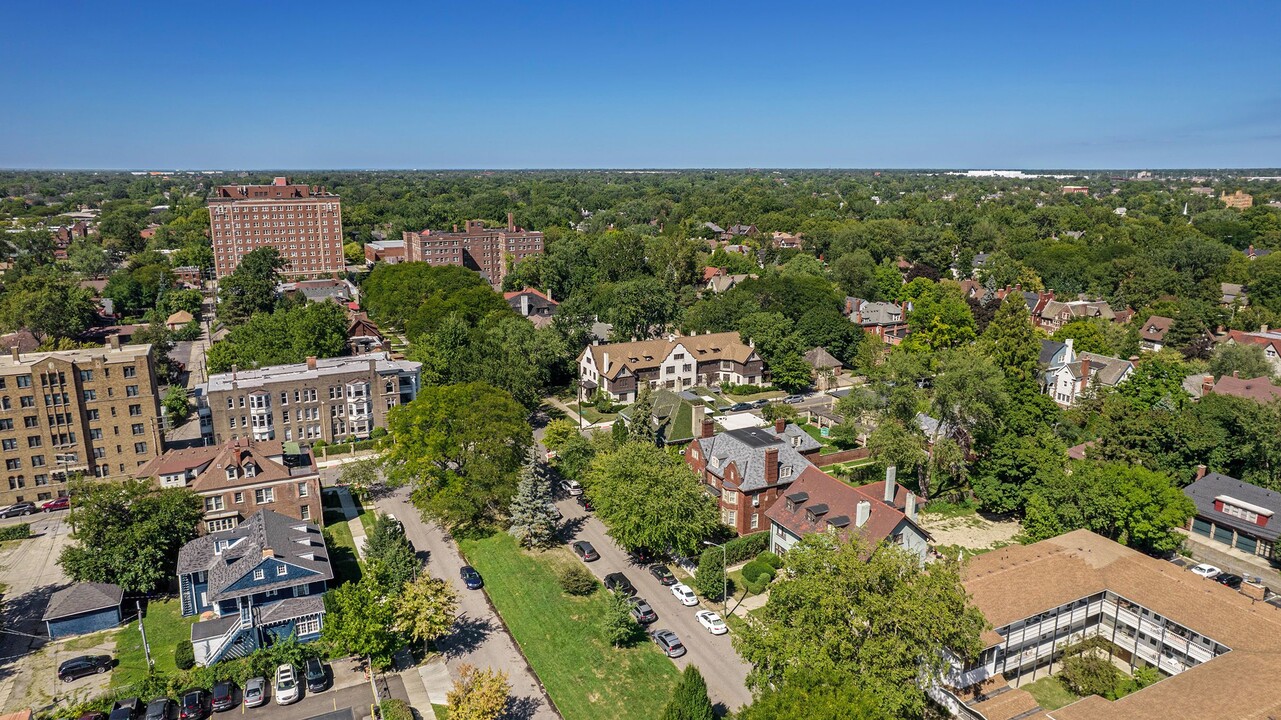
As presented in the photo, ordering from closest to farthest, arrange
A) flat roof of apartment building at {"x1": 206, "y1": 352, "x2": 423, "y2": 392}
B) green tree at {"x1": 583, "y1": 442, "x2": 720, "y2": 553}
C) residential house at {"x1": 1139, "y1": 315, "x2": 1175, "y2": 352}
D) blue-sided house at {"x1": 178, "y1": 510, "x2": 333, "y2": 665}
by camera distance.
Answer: blue-sided house at {"x1": 178, "y1": 510, "x2": 333, "y2": 665} < green tree at {"x1": 583, "y1": 442, "x2": 720, "y2": 553} < flat roof of apartment building at {"x1": 206, "y1": 352, "x2": 423, "y2": 392} < residential house at {"x1": 1139, "y1": 315, "x2": 1175, "y2": 352}

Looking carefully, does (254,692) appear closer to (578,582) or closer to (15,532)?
(578,582)

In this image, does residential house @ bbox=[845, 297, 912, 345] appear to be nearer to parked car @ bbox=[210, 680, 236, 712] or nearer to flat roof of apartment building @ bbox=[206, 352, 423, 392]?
flat roof of apartment building @ bbox=[206, 352, 423, 392]

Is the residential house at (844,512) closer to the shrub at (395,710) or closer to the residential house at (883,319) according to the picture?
Answer: the shrub at (395,710)

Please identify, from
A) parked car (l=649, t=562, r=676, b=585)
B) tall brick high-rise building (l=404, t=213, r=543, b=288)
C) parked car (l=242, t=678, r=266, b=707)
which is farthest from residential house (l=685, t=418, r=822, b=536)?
tall brick high-rise building (l=404, t=213, r=543, b=288)

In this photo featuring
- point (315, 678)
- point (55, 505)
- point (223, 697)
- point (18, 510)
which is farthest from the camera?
point (55, 505)

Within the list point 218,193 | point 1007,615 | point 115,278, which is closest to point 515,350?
point 1007,615

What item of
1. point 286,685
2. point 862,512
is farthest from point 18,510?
point 862,512

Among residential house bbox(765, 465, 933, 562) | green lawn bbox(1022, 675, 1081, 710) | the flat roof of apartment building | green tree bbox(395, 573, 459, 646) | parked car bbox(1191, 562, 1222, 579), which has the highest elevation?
the flat roof of apartment building
